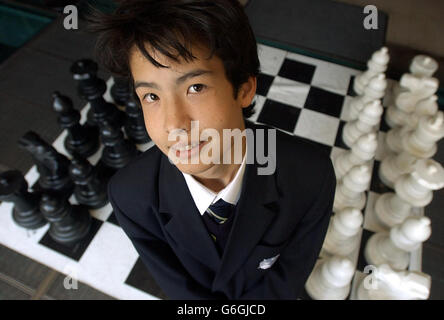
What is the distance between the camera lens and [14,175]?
1005 mm

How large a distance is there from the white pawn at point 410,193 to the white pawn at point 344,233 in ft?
0.44

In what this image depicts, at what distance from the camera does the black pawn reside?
1.21 m

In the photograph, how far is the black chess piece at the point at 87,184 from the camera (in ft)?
3.61

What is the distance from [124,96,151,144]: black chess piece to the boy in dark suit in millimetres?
602

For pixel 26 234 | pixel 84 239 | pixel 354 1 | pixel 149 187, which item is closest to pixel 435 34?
pixel 354 1

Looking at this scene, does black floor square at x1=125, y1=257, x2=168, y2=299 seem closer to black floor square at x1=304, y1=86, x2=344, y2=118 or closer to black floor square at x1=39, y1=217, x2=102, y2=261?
black floor square at x1=39, y1=217, x2=102, y2=261

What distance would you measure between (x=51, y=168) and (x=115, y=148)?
24 centimetres

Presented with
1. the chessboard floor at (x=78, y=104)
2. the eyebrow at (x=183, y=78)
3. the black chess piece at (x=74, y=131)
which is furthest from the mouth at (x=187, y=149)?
the black chess piece at (x=74, y=131)

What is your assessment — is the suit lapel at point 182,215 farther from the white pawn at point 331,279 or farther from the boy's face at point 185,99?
the white pawn at point 331,279

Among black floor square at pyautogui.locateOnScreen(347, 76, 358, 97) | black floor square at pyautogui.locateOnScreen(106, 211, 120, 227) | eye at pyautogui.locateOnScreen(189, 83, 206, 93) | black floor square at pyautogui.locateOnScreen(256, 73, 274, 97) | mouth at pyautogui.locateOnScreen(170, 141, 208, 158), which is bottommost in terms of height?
black floor square at pyautogui.locateOnScreen(106, 211, 120, 227)

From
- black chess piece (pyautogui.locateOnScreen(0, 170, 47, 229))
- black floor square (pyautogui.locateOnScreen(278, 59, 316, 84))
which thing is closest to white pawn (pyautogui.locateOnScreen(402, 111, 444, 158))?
black floor square (pyautogui.locateOnScreen(278, 59, 316, 84))

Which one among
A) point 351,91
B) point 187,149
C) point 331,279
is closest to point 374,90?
point 351,91

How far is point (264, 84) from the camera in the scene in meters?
1.54
